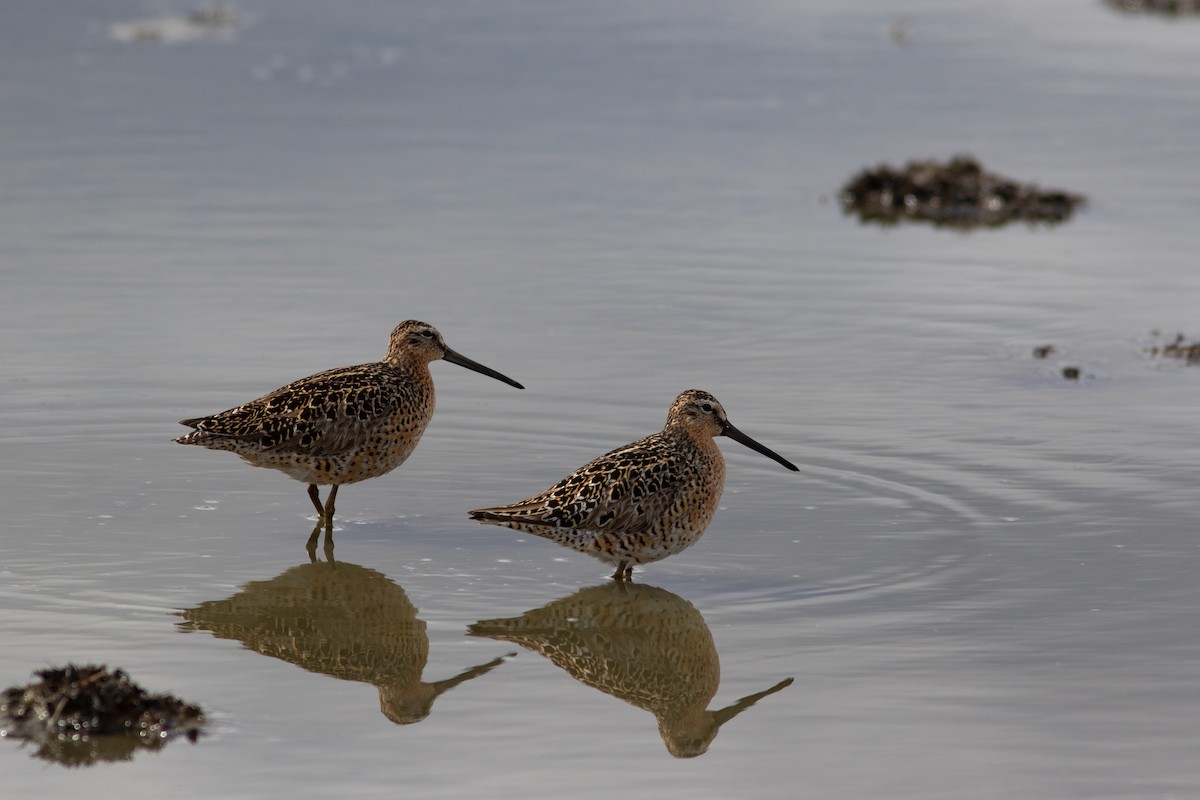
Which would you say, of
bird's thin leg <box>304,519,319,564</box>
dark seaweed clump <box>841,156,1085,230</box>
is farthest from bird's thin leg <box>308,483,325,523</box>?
dark seaweed clump <box>841,156,1085,230</box>

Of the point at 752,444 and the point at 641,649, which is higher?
the point at 752,444

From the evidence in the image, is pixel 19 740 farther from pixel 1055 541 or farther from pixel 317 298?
pixel 317 298

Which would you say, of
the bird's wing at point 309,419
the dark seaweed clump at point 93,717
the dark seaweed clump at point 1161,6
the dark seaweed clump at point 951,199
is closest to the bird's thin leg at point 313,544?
the bird's wing at point 309,419

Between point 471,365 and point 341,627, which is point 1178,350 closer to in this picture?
point 471,365

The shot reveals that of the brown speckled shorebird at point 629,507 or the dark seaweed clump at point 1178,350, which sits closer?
the brown speckled shorebird at point 629,507

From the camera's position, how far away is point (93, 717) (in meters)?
6.69

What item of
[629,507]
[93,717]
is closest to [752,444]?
[629,507]

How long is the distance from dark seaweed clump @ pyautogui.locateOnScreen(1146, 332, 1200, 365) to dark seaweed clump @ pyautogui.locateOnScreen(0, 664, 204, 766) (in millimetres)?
7472

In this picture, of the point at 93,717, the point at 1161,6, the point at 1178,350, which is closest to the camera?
the point at 93,717

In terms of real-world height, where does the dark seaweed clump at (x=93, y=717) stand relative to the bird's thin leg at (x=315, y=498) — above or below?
below

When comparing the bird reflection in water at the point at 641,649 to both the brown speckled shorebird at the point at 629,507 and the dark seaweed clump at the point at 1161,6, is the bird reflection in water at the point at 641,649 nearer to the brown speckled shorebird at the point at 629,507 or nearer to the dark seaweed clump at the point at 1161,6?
the brown speckled shorebird at the point at 629,507

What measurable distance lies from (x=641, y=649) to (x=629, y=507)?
84cm

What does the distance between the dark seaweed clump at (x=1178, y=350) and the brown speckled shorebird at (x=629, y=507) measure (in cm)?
437

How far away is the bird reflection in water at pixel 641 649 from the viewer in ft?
23.4
